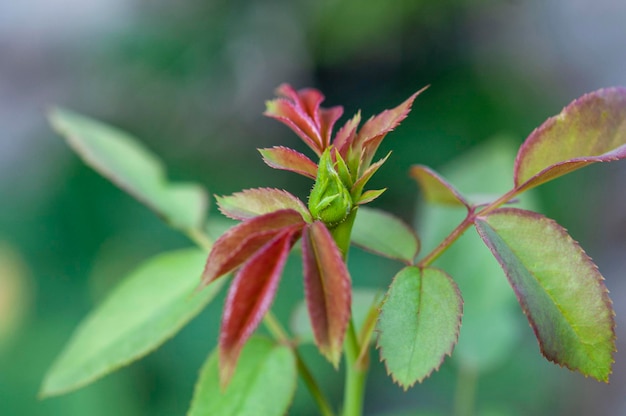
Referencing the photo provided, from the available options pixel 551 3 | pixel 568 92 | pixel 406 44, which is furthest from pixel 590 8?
pixel 406 44

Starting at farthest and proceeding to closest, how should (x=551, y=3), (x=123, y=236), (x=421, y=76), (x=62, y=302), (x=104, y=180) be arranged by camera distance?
(x=551, y=3)
(x=421, y=76)
(x=104, y=180)
(x=123, y=236)
(x=62, y=302)

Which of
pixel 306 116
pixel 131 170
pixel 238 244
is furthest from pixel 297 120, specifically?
pixel 131 170

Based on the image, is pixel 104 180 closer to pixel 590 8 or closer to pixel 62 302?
pixel 62 302

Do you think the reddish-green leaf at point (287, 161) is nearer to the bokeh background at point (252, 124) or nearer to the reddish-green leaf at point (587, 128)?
the reddish-green leaf at point (587, 128)

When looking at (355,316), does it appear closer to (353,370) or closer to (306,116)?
(353,370)

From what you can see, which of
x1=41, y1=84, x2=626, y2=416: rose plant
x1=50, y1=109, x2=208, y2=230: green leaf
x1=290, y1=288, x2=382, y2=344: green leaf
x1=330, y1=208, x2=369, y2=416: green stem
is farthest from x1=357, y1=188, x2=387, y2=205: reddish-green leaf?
x1=50, y1=109, x2=208, y2=230: green leaf

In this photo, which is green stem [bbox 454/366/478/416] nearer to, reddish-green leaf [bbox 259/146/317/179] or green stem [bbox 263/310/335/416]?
green stem [bbox 263/310/335/416]
